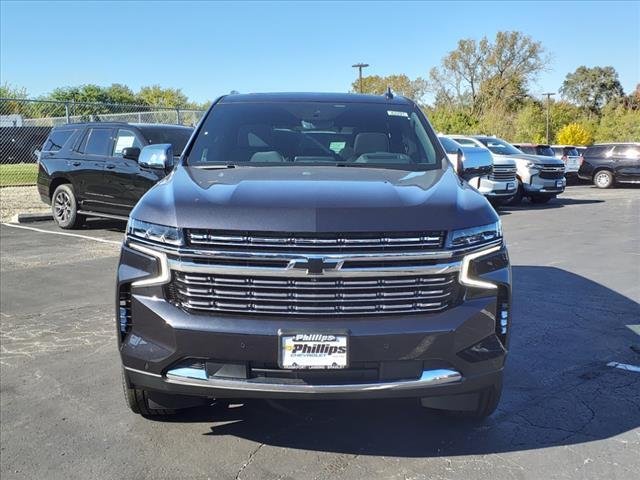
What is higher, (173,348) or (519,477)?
(173,348)

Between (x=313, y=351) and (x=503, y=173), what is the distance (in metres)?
13.6

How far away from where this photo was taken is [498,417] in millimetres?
3555

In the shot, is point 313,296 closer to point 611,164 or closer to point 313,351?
point 313,351

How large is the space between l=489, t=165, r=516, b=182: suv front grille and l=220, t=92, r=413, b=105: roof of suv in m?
10.9

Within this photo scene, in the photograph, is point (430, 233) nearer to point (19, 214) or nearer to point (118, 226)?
point (118, 226)

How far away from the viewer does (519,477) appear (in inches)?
115

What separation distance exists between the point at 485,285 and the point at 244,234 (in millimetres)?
1165

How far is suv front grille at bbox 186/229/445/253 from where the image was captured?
2748 mm

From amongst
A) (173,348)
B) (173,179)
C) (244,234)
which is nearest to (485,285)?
(244,234)

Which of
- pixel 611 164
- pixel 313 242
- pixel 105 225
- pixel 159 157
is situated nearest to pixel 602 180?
pixel 611 164

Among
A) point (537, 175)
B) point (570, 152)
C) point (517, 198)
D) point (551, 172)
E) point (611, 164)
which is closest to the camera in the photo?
point (537, 175)

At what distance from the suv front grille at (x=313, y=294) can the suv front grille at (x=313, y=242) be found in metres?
0.13

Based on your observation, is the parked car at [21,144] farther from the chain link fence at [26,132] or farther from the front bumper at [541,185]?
the front bumper at [541,185]

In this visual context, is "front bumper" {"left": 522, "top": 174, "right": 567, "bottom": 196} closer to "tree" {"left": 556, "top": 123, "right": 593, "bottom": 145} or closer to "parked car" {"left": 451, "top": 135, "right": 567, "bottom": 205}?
"parked car" {"left": 451, "top": 135, "right": 567, "bottom": 205}
